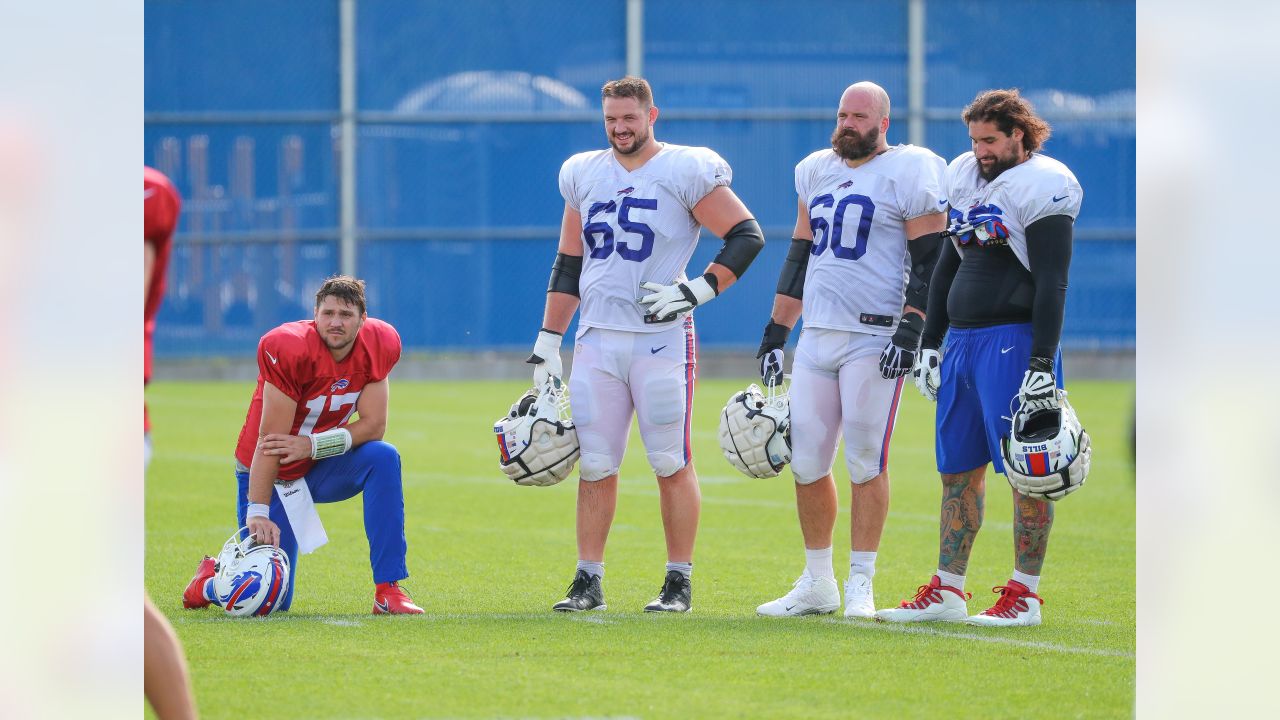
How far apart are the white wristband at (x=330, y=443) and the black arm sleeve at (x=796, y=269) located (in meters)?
1.76

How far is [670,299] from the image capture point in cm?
568

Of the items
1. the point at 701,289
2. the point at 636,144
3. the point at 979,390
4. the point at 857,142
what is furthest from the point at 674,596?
the point at 857,142

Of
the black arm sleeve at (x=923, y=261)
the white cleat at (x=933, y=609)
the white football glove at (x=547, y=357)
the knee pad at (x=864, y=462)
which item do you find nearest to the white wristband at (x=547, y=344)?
the white football glove at (x=547, y=357)

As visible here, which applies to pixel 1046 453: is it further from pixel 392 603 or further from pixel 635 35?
pixel 635 35

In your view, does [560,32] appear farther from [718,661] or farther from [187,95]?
[718,661]

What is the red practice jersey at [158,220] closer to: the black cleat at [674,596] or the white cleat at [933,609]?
the black cleat at [674,596]

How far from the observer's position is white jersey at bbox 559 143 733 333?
19.1 feet

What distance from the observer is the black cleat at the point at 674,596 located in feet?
18.6

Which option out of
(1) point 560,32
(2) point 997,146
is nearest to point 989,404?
(2) point 997,146

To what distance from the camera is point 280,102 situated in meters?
21.3

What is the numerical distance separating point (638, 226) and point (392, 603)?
167 cm

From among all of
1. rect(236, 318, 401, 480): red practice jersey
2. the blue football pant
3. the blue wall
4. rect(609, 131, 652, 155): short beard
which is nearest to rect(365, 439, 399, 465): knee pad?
the blue football pant

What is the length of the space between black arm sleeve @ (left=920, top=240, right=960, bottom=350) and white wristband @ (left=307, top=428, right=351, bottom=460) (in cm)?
216
